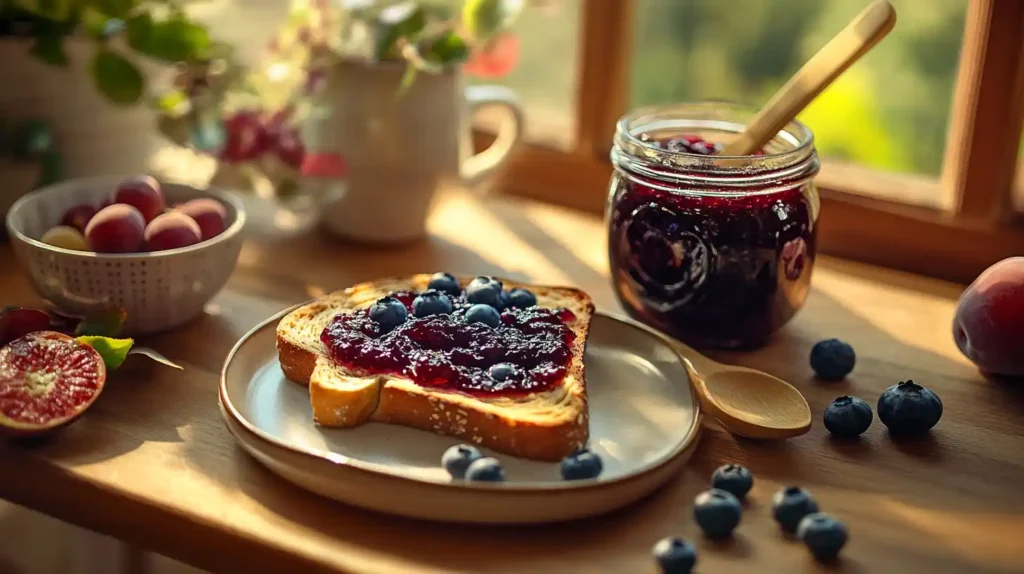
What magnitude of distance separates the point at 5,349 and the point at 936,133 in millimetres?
1527

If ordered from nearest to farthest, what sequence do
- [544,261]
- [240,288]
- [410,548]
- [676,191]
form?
[410,548]
[676,191]
[240,288]
[544,261]

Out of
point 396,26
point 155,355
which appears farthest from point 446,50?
point 155,355

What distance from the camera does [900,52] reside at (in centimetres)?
195

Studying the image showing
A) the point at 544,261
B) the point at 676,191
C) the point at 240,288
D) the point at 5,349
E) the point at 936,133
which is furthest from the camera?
the point at 936,133

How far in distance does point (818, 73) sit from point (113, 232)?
2.96 feet

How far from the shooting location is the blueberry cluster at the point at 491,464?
1.02 meters

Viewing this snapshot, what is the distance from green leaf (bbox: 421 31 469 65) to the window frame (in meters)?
0.35

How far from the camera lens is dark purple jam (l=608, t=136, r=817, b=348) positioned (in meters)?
1.27

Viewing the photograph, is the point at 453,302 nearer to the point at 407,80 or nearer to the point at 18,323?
the point at 407,80

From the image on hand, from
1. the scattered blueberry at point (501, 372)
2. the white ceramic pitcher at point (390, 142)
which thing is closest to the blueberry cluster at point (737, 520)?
the scattered blueberry at point (501, 372)

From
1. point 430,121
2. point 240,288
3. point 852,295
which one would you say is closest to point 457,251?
point 430,121

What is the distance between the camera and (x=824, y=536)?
0.95 metres

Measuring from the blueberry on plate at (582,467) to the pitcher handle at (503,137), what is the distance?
73 cm

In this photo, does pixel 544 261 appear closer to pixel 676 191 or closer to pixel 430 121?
pixel 430 121
